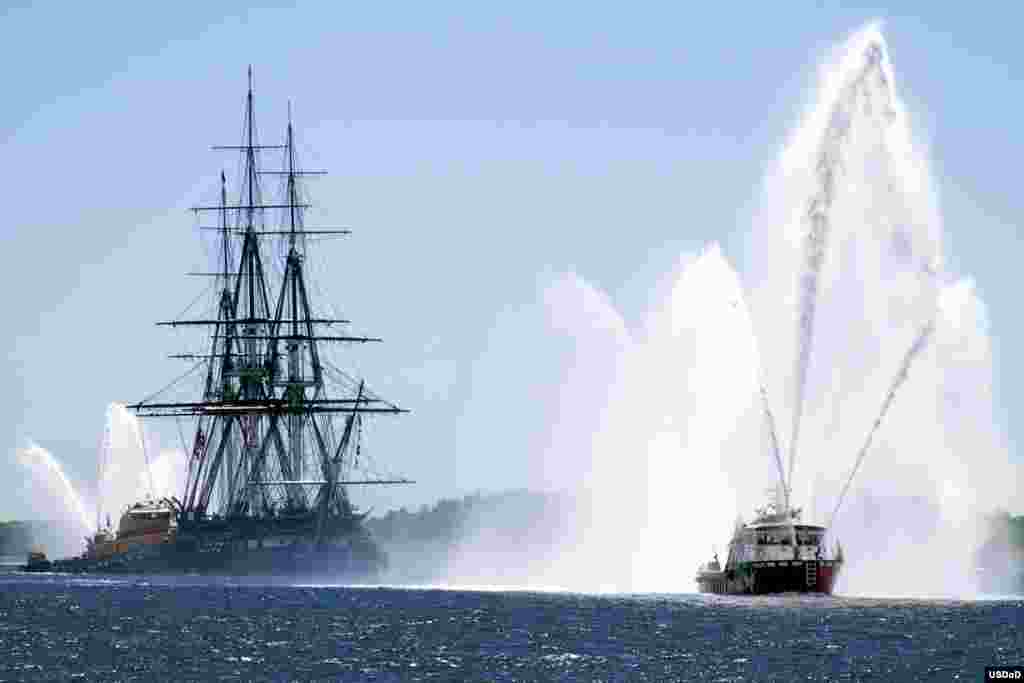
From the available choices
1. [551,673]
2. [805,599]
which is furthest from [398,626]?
[551,673]

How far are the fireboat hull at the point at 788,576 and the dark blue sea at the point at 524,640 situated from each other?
3.16 feet

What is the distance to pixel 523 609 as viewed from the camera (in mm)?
132750

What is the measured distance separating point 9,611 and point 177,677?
55840 millimetres

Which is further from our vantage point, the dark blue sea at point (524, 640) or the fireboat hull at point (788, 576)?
the fireboat hull at point (788, 576)

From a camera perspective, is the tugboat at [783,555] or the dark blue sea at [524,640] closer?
the dark blue sea at [524,640]

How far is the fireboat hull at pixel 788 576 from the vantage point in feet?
405

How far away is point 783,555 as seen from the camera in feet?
405

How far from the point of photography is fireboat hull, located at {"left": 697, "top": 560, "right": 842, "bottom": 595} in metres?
124

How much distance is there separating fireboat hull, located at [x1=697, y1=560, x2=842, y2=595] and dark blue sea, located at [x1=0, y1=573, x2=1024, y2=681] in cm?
96

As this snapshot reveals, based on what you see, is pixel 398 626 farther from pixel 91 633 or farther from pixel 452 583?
pixel 452 583

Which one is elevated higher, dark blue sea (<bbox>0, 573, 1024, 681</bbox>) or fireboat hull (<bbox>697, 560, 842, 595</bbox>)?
fireboat hull (<bbox>697, 560, 842, 595</bbox>)

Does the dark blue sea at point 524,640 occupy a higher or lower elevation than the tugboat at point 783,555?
lower

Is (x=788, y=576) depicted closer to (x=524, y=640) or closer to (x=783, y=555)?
(x=783, y=555)

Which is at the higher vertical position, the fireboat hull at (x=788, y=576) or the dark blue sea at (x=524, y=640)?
the fireboat hull at (x=788, y=576)
